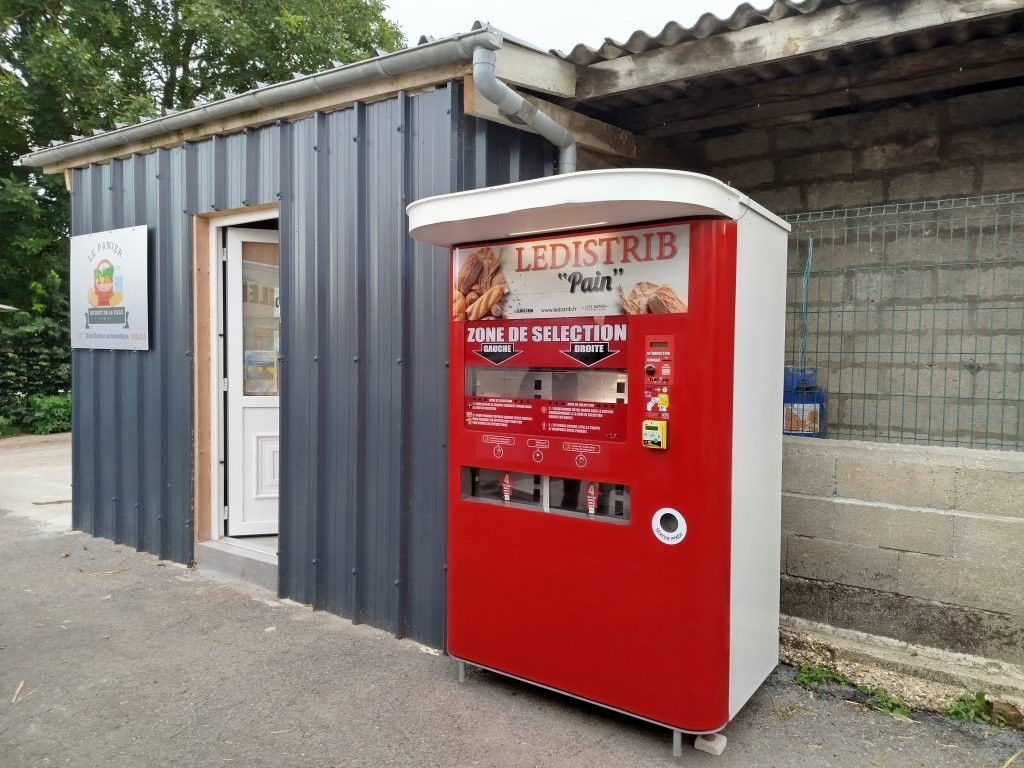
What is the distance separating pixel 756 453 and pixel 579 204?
1.32 meters

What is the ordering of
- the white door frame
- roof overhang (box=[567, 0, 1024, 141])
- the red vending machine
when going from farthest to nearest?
the white door frame < roof overhang (box=[567, 0, 1024, 141]) < the red vending machine

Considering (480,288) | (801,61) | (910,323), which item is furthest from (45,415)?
(910,323)

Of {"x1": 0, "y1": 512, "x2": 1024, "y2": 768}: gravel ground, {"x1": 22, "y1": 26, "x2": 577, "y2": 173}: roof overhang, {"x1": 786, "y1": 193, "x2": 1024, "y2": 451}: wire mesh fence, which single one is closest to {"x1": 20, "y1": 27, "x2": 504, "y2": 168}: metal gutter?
{"x1": 22, "y1": 26, "x2": 577, "y2": 173}: roof overhang

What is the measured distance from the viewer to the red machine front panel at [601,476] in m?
2.77

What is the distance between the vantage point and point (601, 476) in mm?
2992

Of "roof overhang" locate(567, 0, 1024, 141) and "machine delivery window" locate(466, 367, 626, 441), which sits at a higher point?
"roof overhang" locate(567, 0, 1024, 141)

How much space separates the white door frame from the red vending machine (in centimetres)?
281

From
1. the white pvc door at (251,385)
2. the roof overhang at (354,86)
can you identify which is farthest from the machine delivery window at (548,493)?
the white pvc door at (251,385)

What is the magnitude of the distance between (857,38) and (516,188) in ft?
5.77

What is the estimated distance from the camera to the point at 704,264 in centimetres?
273

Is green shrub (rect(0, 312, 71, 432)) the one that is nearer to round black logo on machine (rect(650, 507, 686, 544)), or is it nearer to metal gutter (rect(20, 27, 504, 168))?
metal gutter (rect(20, 27, 504, 168))

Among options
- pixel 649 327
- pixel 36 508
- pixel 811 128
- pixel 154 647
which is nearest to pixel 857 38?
pixel 811 128

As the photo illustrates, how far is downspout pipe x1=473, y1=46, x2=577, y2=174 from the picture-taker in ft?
11.3

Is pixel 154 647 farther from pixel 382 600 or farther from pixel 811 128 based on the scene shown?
pixel 811 128
